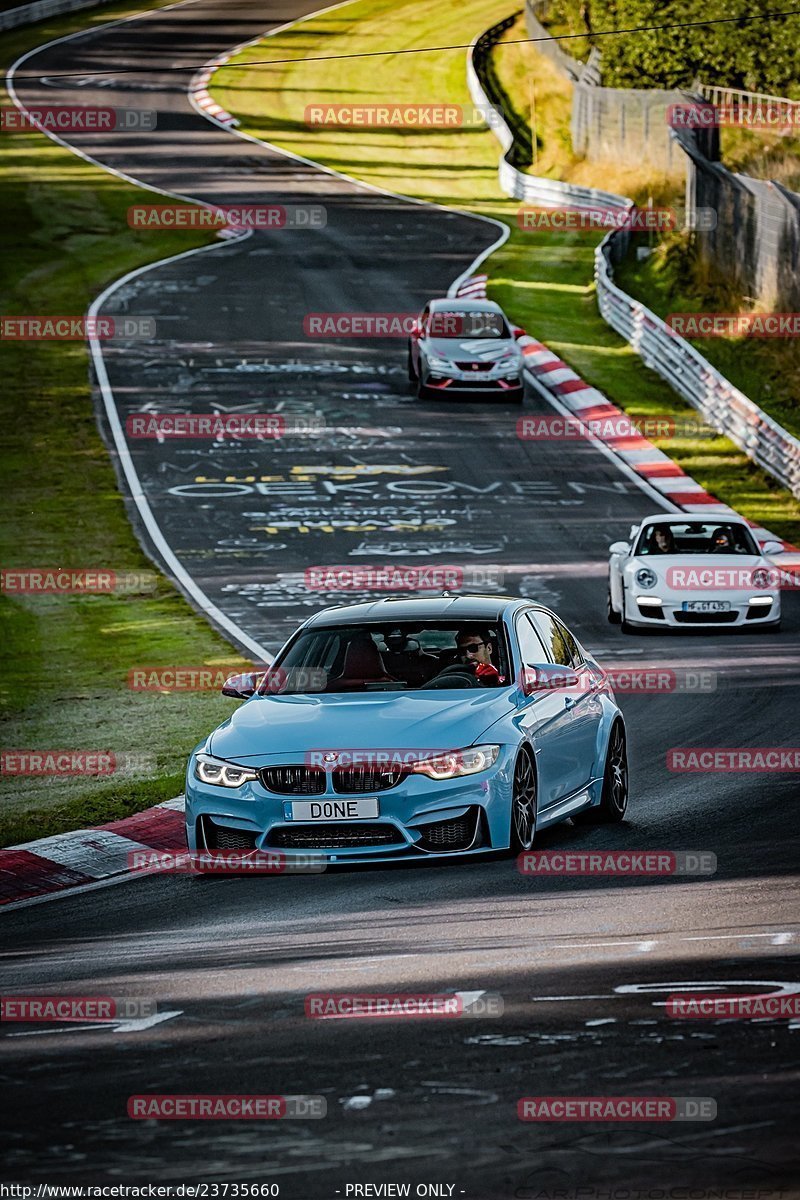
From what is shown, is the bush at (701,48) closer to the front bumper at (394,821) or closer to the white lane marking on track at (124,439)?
the white lane marking on track at (124,439)

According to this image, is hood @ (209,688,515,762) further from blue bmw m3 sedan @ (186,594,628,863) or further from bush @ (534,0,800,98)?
bush @ (534,0,800,98)

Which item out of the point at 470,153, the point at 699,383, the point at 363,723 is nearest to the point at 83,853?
the point at 363,723

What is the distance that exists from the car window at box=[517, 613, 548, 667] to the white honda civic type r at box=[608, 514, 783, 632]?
9516 mm

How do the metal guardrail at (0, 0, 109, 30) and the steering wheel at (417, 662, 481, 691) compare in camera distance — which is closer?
the steering wheel at (417, 662, 481, 691)

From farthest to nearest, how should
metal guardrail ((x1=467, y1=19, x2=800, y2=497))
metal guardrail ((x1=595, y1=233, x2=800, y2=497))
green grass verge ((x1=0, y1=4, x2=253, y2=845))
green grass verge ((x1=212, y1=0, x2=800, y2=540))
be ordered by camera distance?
green grass verge ((x1=212, y1=0, x2=800, y2=540)), metal guardrail ((x1=467, y1=19, x2=800, y2=497)), metal guardrail ((x1=595, y1=233, x2=800, y2=497)), green grass verge ((x1=0, y1=4, x2=253, y2=845))

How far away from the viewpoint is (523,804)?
10914mm

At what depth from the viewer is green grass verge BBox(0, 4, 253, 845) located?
14.7m

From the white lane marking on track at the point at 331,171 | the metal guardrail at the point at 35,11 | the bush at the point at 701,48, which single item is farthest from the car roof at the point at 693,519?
the metal guardrail at the point at 35,11

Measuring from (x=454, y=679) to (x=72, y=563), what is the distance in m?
15.1

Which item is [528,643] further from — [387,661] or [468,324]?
[468,324]

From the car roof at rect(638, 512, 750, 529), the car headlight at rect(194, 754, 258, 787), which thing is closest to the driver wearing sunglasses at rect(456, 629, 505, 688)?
the car headlight at rect(194, 754, 258, 787)

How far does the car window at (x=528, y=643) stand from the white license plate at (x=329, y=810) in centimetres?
167

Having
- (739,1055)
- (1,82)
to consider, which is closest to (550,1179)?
(739,1055)

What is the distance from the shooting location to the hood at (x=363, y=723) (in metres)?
10.6
